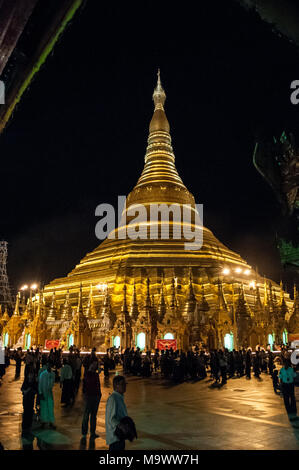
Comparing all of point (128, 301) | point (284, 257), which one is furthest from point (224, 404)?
point (128, 301)

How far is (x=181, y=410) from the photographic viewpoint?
1029cm

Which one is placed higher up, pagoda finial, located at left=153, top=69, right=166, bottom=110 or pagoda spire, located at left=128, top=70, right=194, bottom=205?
pagoda finial, located at left=153, top=69, right=166, bottom=110

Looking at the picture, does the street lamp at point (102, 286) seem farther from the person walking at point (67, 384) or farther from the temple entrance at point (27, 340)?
the person walking at point (67, 384)

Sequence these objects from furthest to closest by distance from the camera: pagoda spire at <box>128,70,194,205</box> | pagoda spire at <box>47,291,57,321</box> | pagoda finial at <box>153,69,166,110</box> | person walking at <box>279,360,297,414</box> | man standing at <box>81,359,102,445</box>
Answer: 1. pagoda finial at <box>153,69,166,110</box>
2. pagoda spire at <box>128,70,194,205</box>
3. pagoda spire at <box>47,291,57,321</box>
4. person walking at <box>279,360,297,414</box>
5. man standing at <box>81,359,102,445</box>

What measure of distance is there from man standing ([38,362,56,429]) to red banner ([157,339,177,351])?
19.5m

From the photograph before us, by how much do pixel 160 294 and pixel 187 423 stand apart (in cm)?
2517

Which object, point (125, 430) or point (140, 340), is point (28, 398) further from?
point (140, 340)

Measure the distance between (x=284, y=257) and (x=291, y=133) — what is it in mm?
1258

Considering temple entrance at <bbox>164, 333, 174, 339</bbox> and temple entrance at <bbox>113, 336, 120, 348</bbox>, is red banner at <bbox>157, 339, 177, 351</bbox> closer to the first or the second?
temple entrance at <bbox>164, 333, 174, 339</bbox>

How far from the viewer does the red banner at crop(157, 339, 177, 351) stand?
27.4 metres

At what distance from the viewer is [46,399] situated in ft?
27.4

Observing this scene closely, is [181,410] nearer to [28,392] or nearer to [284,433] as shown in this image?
[284,433]

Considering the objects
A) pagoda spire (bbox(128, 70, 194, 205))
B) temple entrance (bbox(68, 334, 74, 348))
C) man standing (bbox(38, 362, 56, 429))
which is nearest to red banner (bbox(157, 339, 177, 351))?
temple entrance (bbox(68, 334, 74, 348))

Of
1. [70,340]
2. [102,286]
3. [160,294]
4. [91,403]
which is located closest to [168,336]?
[160,294]
